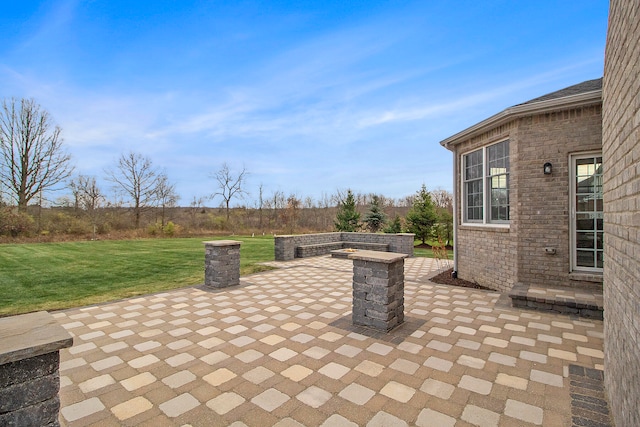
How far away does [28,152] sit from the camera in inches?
698

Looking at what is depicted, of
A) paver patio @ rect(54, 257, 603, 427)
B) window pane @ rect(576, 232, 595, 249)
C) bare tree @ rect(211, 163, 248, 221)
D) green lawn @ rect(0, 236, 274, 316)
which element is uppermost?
bare tree @ rect(211, 163, 248, 221)

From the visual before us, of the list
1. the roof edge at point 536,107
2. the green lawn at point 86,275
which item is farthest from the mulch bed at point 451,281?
the green lawn at point 86,275

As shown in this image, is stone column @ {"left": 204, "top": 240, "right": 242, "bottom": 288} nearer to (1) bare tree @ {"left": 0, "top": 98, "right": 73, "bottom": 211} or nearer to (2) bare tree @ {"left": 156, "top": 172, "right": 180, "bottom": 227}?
(1) bare tree @ {"left": 0, "top": 98, "right": 73, "bottom": 211}

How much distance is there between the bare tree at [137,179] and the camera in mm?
21252

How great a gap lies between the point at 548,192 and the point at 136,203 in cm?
2360

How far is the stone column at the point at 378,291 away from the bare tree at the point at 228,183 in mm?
22289

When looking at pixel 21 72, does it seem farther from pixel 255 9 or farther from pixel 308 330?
pixel 308 330

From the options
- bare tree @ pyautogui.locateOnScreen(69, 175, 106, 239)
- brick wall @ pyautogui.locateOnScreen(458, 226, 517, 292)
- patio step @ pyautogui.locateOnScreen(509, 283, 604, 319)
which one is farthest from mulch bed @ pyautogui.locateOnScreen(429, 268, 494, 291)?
bare tree @ pyautogui.locateOnScreen(69, 175, 106, 239)

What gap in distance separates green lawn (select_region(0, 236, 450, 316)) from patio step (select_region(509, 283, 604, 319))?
587 cm

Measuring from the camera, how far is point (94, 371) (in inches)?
109

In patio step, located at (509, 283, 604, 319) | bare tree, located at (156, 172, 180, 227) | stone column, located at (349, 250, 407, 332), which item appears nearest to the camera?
stone column, located at (349, 250, 407, 332)

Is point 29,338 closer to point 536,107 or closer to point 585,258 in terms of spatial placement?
point 536,107

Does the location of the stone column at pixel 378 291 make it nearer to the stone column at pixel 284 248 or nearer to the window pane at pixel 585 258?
the window pane at pixel 585 258

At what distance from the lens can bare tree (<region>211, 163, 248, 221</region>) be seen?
80.6 feet
